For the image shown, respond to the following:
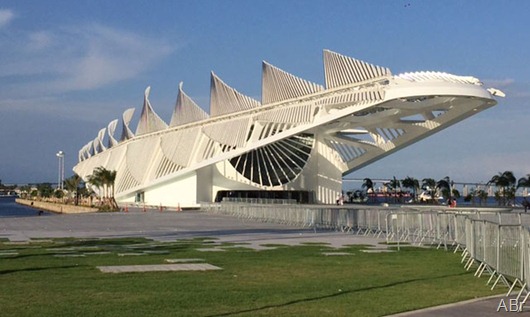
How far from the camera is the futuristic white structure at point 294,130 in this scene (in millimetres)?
54594

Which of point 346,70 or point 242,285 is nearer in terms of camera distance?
point 242,285

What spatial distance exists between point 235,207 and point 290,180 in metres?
28.9

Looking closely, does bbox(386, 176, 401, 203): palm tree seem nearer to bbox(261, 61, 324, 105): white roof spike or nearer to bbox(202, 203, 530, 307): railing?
bbox(261, 61, 324, 105): white roof spike

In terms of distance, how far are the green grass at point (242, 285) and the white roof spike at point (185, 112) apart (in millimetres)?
59926

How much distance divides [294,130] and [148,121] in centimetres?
3730

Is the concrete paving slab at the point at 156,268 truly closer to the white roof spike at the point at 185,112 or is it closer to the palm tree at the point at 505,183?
the white roof spike at the point at 185,112

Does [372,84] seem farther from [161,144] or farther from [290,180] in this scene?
[161,144]

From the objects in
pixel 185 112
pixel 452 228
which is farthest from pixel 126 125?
pixel 452 228

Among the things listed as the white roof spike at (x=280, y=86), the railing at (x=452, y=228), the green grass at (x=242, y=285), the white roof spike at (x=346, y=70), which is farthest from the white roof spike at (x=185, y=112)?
the green grass at (x=242, y=285)

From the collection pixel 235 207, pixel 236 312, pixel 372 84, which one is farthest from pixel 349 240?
pixel 372 84

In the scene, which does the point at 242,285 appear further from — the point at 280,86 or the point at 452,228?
the point at 280,86

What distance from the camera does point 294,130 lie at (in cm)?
6119

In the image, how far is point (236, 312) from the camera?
9281 millimetres

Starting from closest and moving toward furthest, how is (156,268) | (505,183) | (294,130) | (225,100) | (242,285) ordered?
(242,285) → (156,268) → (294,130) → (225,100) → (505,183)
